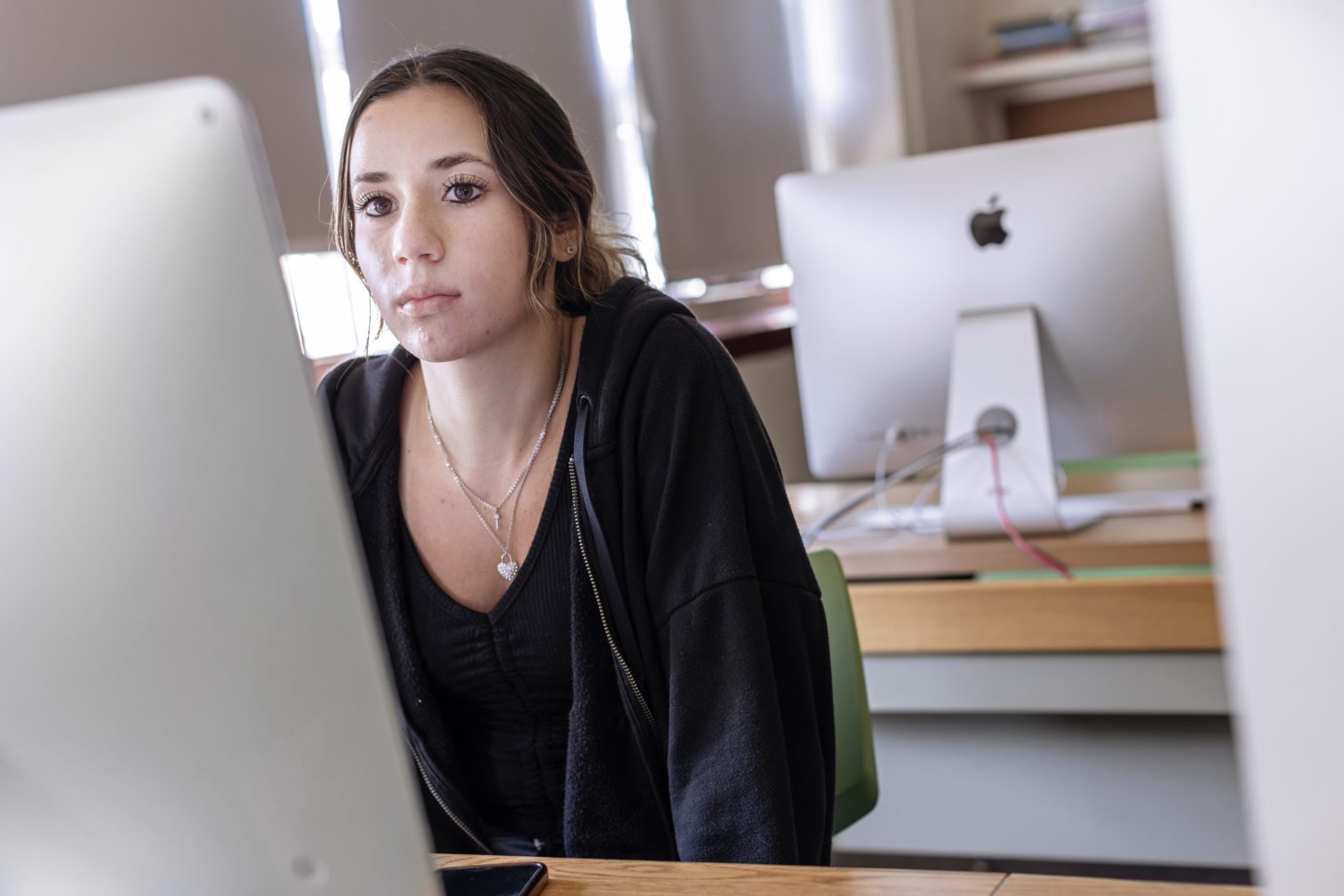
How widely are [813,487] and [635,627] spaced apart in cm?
141

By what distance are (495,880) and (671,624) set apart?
314 millimetres

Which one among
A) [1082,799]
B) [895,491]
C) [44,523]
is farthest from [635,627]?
[895,491]

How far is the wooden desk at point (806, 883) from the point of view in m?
0.84

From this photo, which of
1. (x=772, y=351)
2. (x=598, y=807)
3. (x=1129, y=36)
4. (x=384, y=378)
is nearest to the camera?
(x=598, y=807)

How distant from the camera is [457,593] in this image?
1343 mm

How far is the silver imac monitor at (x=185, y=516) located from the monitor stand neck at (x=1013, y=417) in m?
1.49

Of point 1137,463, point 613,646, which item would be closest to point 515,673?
point 613,646

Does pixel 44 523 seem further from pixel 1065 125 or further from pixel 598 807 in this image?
pixel 1065 125

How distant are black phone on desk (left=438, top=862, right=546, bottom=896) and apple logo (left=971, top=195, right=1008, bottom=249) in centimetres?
124

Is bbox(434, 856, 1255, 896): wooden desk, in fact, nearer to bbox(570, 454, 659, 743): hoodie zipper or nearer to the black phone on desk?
the black phone on desk

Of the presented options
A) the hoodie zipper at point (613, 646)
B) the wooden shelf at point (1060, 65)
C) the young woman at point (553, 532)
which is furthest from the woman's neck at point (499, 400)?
the wooden shelf at point (1060, 65)

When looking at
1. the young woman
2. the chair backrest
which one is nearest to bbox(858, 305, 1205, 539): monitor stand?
the chair backrest

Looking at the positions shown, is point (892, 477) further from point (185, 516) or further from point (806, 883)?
point (185, 516)

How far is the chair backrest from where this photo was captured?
1.40 meters
